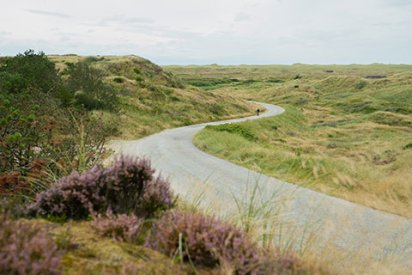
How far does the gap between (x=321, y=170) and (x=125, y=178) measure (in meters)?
12.7

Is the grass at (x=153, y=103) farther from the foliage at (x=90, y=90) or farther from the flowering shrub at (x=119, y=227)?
the flowering shrub at (x=119, y=227)

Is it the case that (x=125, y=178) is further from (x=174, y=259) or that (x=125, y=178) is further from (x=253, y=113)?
(x=253, y=113)

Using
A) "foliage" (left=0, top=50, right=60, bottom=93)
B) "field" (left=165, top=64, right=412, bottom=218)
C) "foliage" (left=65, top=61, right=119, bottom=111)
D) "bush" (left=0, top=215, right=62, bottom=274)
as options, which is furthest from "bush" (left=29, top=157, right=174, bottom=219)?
"foliage" (left=65, top=61, right=119, bottom=111)

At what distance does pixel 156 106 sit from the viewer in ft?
154

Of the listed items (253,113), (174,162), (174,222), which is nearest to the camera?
(174,222)

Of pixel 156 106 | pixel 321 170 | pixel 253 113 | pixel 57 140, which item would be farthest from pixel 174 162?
pixel 253 113

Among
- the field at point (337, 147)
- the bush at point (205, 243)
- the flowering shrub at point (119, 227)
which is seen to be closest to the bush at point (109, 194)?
the flowering shrub at point (119, 227)

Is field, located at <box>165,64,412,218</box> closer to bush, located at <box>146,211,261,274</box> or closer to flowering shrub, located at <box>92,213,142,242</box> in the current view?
bush, located at <box>146,211,261,274</box>

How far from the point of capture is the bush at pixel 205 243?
12.5 ft

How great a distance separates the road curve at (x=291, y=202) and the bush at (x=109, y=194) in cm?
116

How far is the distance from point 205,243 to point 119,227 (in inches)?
36.5

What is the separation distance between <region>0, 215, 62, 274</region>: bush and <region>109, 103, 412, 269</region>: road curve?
292 cm

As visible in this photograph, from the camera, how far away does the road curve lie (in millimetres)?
6849

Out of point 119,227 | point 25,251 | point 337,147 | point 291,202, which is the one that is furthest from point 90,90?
point 25,251
